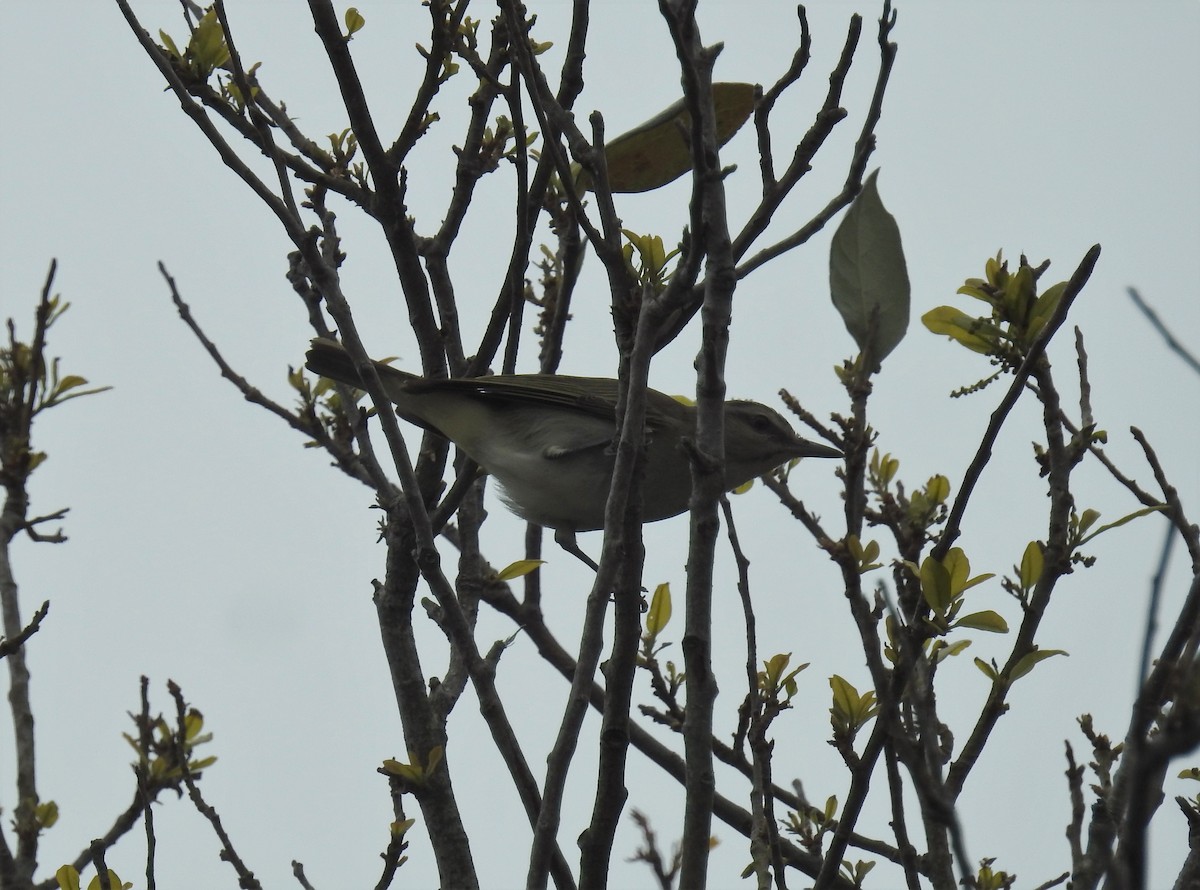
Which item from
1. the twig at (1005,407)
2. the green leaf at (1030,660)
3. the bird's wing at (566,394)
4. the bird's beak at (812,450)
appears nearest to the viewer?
the twig at (1005,407)

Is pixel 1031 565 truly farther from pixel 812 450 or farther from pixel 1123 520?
pixel 812 450

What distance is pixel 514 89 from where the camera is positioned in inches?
Answer: 141

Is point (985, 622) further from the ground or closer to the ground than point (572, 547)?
closer to the ground

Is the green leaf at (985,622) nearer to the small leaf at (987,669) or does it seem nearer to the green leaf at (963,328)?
the small leaf at (987,669)

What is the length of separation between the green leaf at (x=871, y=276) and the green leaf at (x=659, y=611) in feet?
3.67

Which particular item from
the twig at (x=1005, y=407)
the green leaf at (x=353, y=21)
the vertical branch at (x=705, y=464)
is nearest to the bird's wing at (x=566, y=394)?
the green leaf at (x=353, y=21)

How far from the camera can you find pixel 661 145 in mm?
3746

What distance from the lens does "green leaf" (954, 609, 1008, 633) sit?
10.6 ft

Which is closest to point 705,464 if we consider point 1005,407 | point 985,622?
point 1005,407

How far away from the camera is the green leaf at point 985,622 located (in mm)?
3244

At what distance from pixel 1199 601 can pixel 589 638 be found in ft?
4.02

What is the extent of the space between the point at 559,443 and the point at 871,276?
245 cm

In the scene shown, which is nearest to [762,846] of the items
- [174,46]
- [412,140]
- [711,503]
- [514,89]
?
[711,503]

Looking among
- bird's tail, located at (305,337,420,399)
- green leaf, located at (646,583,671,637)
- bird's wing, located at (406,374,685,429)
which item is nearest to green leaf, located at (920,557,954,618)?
green leaf, located at (646,583,671,637)
